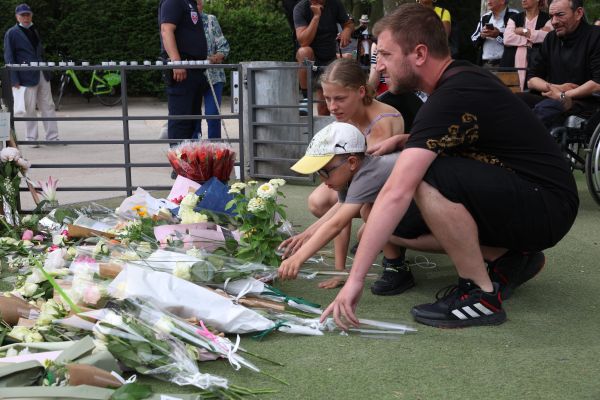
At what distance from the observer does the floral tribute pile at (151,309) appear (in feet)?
8.30

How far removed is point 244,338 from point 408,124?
1857 mm

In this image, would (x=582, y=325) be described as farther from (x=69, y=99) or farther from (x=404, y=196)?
(x=69, y=99)

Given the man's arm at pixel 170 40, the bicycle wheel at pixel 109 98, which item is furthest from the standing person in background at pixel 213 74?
the bicycle wheel at pixel 109 98

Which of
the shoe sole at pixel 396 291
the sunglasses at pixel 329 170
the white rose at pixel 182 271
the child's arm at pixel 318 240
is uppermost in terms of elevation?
the sunglasses at pixel 329 170

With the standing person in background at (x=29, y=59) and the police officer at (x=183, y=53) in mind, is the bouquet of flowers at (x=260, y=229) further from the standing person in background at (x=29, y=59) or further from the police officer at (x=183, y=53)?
the standing person in background at (x=29, y=59)

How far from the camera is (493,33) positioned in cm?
854

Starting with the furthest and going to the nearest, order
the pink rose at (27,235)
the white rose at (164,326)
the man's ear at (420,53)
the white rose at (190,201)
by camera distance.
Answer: the pink rose at (27,235)
the white rose at (190,201)
the man's ear at (420,53)
the white rose at (164,326)

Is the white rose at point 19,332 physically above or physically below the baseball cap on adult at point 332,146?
below

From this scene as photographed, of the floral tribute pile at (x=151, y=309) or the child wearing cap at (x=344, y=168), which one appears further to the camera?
the child wearing cap at (x=344, y=168)

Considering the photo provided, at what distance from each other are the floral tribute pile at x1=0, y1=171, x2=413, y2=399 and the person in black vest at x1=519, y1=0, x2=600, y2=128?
2.98 meters

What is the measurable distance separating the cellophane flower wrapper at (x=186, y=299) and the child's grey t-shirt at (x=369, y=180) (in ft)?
2.28

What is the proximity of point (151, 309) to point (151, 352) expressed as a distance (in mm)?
274

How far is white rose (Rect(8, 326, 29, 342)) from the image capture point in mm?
2797

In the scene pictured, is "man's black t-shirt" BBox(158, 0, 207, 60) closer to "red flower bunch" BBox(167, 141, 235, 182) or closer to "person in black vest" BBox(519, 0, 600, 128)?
"red flower bunch" BBox(167, 141, 235, 182)
